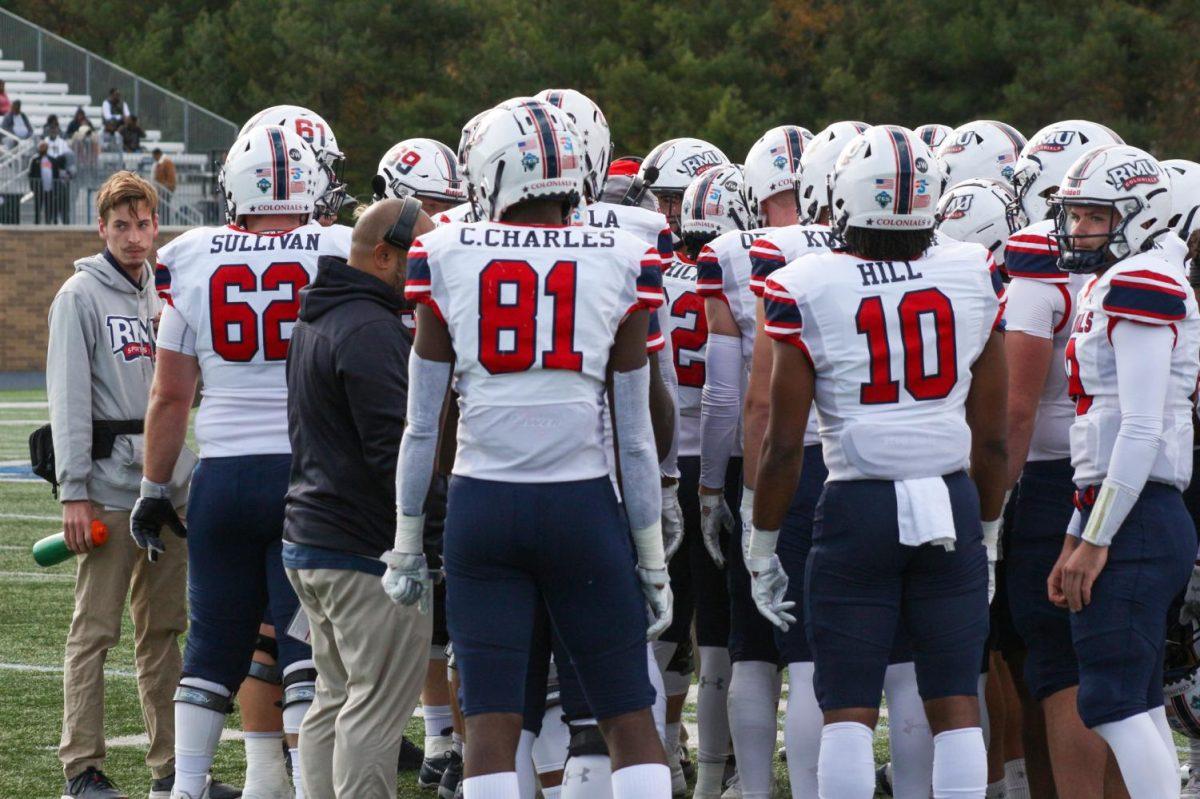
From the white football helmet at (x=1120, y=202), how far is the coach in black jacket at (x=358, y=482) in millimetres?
1644

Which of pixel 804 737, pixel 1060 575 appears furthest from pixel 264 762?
pixel 1060 575

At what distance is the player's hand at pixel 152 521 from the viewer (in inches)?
201

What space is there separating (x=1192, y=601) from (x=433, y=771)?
247 centimetres

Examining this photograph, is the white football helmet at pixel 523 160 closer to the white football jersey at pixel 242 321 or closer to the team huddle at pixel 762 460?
the team huddle at pixel 762 460

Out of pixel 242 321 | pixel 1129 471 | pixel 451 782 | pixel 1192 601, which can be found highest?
pixel 242 321

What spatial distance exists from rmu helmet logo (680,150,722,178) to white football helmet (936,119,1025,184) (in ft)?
2.69

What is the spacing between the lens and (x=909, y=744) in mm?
4488

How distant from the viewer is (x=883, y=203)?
418 centimetres

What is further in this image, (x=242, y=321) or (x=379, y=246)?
(x=242, y=321)

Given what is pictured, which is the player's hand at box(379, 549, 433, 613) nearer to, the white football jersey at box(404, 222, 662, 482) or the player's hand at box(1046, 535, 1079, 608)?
the white football jersey at box(404, 222, 662, 482)

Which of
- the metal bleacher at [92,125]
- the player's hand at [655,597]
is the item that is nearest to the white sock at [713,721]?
the player's hand at [655,597]

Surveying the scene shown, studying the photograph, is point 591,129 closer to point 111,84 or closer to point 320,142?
point 320,142

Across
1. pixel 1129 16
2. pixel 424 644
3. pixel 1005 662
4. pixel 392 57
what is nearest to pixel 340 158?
pixel 424 644

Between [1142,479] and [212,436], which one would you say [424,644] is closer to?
[212,436]
